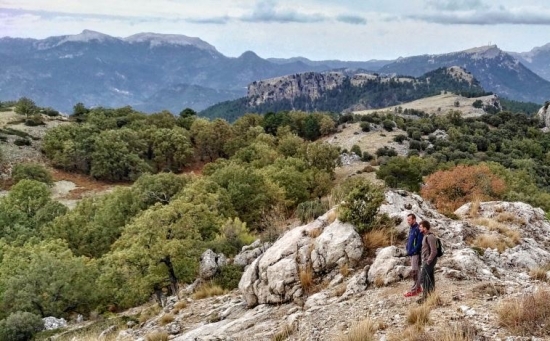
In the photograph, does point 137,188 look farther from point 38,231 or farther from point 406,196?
point 406,196

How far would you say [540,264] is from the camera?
15.7 m

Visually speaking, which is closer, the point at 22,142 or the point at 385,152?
the point at 22,142

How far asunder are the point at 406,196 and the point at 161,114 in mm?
91531

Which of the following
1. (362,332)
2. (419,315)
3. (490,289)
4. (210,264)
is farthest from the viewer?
(210,264)

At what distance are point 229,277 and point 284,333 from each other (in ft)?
32.3

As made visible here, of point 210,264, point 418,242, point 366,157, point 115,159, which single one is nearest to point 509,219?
point 418,242

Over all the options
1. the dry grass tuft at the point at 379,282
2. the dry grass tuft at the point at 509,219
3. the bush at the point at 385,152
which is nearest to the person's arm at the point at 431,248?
the dry grass tuft at the point at 379,282

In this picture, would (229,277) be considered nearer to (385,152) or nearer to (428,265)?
(428,265)

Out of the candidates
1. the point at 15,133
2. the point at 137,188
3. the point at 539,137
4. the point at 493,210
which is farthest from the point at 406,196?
the point at 539,137

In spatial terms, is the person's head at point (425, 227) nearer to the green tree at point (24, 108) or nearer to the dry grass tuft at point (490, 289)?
the dry grass tuft at point (490, 289)

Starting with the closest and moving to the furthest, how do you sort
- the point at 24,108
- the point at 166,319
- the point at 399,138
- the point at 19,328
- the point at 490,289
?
the point at 490,289 → the point at 166,319 → the point at 19,328 → the point at 24,108 → the point at 399,138

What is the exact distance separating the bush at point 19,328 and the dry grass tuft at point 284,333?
73.0 feet

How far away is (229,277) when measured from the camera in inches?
871

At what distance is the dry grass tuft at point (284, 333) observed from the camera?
1250 centimetres
